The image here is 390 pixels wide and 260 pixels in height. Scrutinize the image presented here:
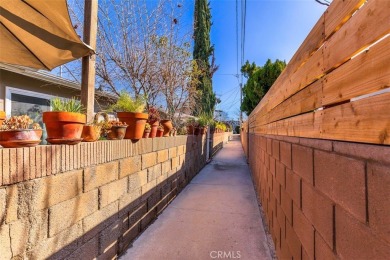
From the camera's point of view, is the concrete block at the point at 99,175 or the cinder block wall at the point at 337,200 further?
the concrete block at the point at 99,175

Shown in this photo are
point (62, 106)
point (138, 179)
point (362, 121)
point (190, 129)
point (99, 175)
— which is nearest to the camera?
point (362, 121)

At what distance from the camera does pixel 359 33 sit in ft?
2.76

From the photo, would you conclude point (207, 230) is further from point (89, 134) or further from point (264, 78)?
point (264, 78)

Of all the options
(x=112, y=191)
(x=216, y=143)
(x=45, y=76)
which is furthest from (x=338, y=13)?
(x=216, y=143)

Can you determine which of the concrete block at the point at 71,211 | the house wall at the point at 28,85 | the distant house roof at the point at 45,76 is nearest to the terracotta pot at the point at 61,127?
the concrete block at the point at 71,211

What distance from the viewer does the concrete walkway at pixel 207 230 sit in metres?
2.35

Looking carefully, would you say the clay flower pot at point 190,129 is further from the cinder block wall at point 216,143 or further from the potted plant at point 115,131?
the potted plant at point 115,131

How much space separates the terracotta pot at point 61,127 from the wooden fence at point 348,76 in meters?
1.62

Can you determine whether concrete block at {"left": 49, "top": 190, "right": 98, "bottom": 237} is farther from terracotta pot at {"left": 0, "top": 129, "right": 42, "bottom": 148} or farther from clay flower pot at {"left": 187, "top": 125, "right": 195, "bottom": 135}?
clay flower pot at {"left": 187, "top": 125, "right": 195, "bottom": 135}

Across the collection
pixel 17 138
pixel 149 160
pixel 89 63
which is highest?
pixel 89 63

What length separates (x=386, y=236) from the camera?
659mm

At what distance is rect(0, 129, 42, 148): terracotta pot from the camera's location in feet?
4.35

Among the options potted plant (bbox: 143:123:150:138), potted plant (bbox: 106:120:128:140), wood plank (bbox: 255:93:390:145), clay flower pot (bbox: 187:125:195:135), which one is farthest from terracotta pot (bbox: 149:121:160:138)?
clay flower pot (bbox: 187:125:195:135)

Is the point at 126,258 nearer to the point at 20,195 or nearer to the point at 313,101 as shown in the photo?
the point at 20,195
